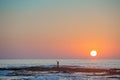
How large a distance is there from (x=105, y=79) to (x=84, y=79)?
56.8 inches

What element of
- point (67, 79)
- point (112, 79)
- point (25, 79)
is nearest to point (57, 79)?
point (67, 79)

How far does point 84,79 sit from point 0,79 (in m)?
5.52

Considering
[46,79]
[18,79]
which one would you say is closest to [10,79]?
[18,79]

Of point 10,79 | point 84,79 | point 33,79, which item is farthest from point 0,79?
point 84,79

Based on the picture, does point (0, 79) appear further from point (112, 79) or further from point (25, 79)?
point (112, 79)

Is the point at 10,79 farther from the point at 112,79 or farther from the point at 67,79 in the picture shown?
the point at 112,79

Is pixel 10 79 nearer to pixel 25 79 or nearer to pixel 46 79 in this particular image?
pixel 25 79

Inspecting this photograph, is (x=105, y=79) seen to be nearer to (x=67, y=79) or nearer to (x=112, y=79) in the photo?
(x=112, y=79)

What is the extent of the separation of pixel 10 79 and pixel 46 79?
236cm

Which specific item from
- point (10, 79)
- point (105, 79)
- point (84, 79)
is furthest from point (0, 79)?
point (105, 79)

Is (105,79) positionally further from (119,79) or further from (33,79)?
(33,79)

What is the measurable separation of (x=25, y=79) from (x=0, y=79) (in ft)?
5.35

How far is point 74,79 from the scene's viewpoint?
1983 centimetres

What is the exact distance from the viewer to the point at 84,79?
64.6ft
